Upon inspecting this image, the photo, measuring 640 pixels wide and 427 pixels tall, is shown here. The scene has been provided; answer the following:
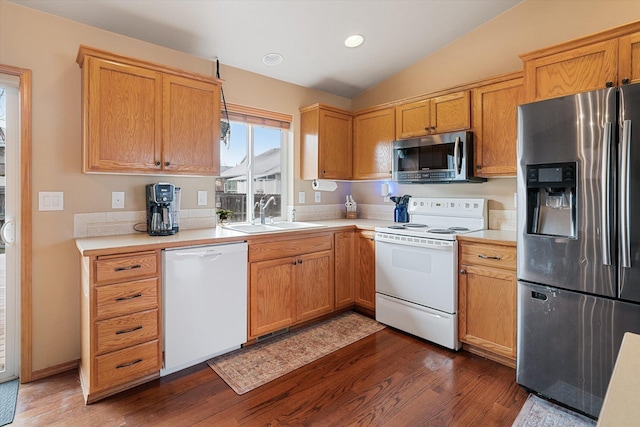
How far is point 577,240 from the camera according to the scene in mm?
1858

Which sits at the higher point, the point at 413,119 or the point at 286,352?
the point at 413,119

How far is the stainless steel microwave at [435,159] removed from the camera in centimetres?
278

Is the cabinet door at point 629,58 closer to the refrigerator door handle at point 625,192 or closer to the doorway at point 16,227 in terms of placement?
the refrigerator door handle at point 625,192

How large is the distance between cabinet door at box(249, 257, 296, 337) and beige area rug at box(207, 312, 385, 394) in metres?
0.14

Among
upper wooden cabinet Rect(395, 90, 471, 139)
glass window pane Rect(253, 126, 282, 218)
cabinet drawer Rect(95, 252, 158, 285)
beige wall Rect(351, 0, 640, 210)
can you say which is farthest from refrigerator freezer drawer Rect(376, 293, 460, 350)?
cabinet drawer Rect(95, 252, 158, 285)

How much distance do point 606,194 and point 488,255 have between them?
847 millimetres

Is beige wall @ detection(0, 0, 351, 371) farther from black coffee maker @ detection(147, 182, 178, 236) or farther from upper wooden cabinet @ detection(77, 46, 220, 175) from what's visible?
black coffee maker @ detection(147, 182, 178, 236)

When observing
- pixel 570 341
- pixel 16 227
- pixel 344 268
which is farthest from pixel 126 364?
pixel 570 341

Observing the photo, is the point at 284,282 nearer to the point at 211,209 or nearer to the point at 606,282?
the point at 211,209

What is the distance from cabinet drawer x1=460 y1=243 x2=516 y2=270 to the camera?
2338 millimetres

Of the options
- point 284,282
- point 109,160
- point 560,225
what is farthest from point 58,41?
point 560,225

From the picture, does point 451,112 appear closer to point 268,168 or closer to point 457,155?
point 457,155

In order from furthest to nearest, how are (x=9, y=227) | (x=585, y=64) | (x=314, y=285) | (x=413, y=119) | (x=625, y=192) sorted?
(x=413, y=119) < (x=314, y=285) < (x=9, y=227) < (x=585, y=64) < (x=625, y=192)

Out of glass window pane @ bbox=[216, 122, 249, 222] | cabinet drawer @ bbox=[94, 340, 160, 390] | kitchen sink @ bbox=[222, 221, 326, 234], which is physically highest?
glass window pane @ bbox=[216, 122, 249, 222]
